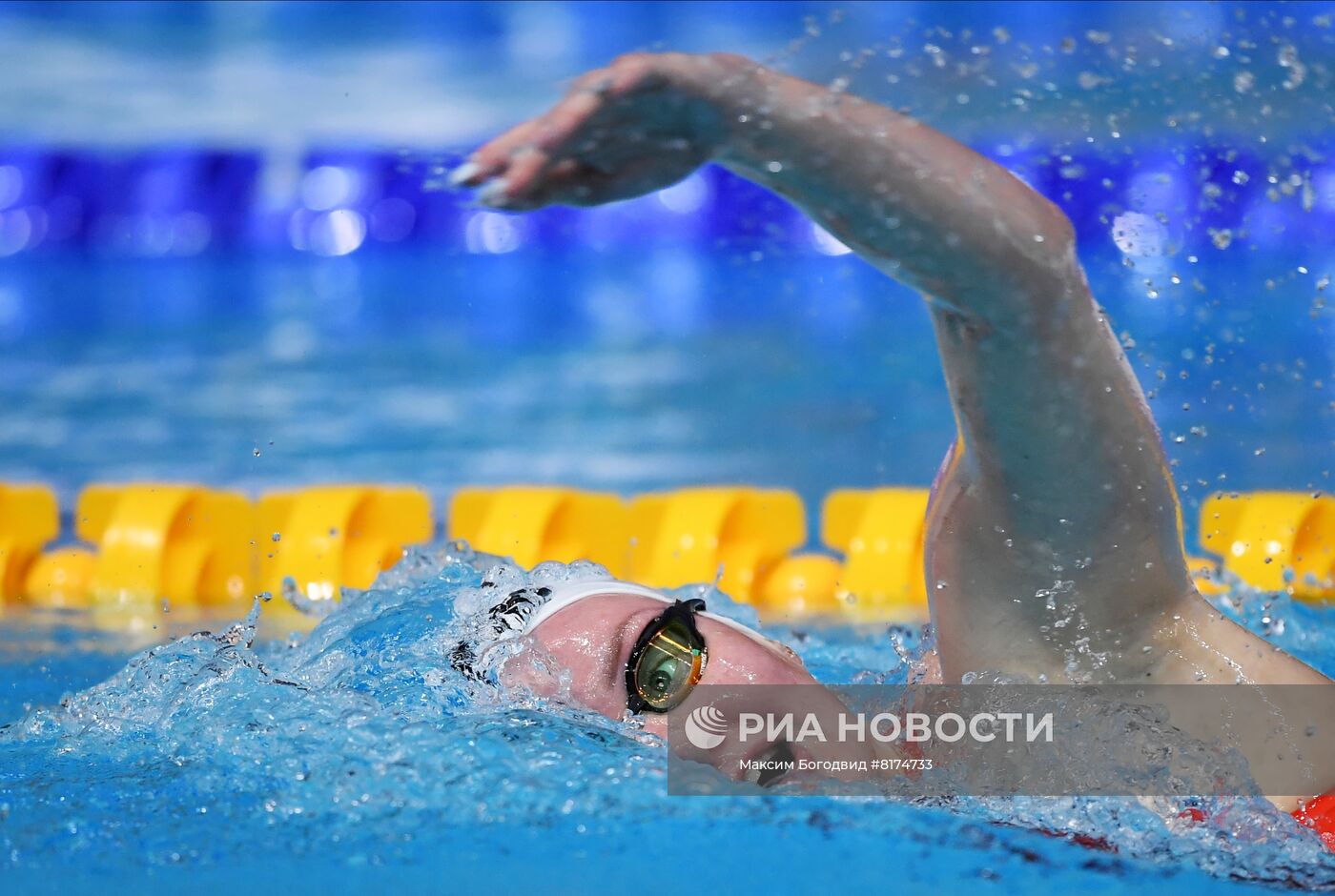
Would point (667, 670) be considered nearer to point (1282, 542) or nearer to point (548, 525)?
point (548, 525)

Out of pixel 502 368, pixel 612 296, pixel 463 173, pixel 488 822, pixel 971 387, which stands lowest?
pixel 488 822

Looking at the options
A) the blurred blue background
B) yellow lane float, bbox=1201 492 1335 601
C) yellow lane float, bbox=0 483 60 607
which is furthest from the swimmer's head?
the blurred blue background

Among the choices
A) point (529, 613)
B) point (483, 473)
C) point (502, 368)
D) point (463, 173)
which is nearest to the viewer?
point (463, 173)

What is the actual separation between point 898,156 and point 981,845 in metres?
0.64

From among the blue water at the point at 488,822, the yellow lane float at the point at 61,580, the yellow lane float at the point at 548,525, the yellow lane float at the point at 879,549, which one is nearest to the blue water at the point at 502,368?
the blue water at the point at 488,822

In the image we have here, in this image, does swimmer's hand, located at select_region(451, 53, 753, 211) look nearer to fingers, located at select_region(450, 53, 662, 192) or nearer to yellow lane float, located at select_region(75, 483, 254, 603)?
fingers, located at select_region(450, 53, 662, 192)

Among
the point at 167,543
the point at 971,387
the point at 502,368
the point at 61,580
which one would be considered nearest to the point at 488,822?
the point at 971,387

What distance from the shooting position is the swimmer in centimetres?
104

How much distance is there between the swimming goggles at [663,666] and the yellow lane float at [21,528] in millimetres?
2321

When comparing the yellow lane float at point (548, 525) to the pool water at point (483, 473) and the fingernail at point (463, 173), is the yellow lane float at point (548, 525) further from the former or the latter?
the fingernail at point (463, 173)

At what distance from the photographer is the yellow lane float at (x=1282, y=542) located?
304 centimetres

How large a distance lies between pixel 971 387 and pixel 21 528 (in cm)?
296

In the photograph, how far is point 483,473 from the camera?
15.8ft

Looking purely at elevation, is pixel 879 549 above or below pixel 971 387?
below
